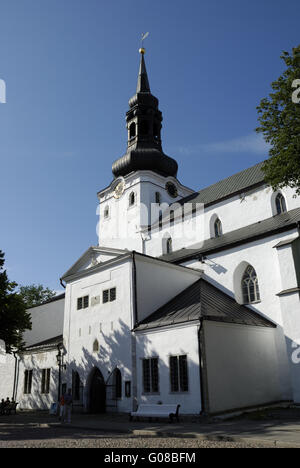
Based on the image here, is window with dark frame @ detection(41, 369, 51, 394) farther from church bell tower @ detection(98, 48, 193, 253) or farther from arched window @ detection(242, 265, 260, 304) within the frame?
arched window @ detection(242, 265, 260, 304)

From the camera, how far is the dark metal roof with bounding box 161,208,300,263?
20578 millimetres

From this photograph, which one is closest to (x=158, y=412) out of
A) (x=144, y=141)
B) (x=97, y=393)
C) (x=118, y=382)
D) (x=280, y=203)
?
(x=118, y=382)

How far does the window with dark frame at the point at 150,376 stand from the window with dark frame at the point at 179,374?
98cm

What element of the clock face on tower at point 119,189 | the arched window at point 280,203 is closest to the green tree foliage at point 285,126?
the arched window at point 280,203

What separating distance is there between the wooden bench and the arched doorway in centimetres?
410

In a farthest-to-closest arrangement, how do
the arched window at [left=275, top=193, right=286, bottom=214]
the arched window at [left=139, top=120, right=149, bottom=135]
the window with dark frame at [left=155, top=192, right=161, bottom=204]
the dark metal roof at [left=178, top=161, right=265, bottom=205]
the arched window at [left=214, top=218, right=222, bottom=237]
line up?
the arched window at [left=139, top=120, right=149, bottom=135] < the window with dark frame at [left=155, top=192, right=161, bottom=204] < the arched window at [left=214, top=218, right=222, bottom=237] < the dark metal roof at [left=178, top=161, right=265, bottom=205] < the arched window at [left=275, top=193, right=286, bottom=214]

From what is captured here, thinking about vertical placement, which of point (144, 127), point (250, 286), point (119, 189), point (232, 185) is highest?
point (144, 127)

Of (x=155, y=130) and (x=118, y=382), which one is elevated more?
(x=155, y=130)

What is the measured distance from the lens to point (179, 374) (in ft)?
55.7

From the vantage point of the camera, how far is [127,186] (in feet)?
113

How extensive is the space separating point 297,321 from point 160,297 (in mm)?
6904

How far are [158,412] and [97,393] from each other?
6043 mm

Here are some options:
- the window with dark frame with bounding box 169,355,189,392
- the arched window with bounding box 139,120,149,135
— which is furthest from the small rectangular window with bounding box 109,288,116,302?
the arched window with bounding box 139,120,149,135

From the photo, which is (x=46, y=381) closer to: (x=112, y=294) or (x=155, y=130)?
(x=112, y=294)
